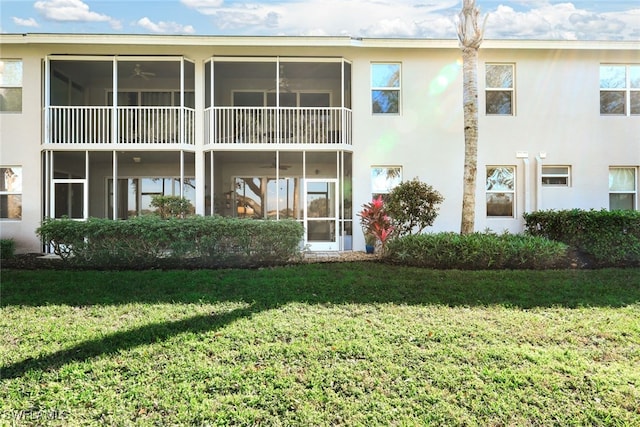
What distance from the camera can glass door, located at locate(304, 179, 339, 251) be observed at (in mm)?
11617

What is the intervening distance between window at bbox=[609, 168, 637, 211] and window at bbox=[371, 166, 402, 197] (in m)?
6.70

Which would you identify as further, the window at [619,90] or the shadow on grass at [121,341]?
the window at [619,90]

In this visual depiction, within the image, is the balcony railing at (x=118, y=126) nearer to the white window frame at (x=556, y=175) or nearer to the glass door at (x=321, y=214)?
the glass door at (x=321, y=214)

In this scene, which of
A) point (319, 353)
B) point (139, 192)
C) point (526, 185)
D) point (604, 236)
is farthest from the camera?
point (139, 192)

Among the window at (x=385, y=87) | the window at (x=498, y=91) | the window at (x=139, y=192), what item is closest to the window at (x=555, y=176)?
the window at (x=498, y=91)

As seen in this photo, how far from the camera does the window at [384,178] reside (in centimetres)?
1173

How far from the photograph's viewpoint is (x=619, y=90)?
38.9 feet

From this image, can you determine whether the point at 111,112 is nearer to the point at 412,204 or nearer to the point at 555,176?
the point at 412,204

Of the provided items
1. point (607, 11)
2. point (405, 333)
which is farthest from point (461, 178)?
point (405, 333)

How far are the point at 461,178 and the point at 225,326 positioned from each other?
929 centimetres

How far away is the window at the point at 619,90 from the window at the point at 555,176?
2.26 meters

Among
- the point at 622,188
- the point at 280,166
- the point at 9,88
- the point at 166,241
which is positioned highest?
the point at 9,88

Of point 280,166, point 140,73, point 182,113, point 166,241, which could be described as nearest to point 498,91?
point 280,166

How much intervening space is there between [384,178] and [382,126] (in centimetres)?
163
